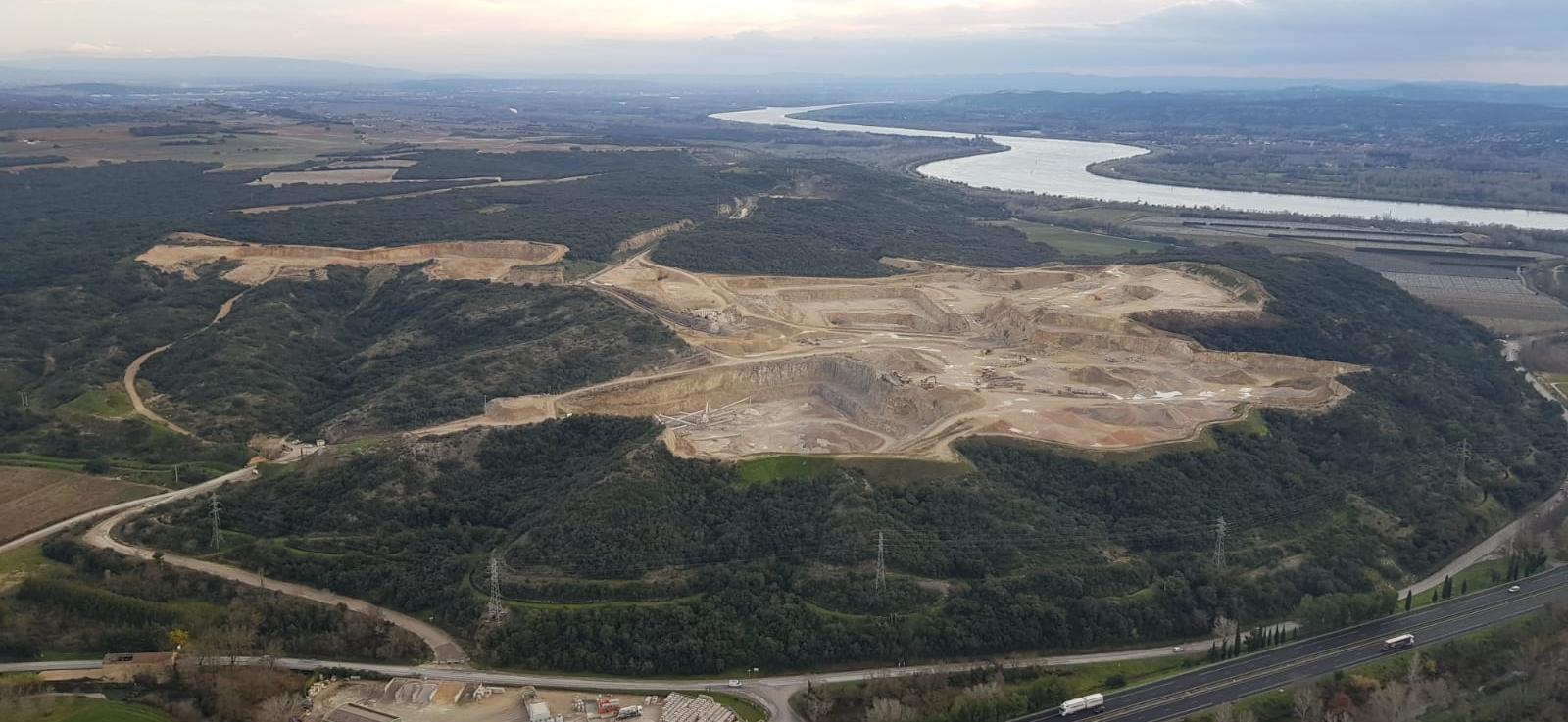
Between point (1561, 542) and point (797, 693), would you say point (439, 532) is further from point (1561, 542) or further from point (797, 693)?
point (1561, 542)

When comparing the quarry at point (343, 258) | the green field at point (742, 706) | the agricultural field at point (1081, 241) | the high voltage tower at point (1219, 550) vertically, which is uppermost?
the quarry at point (343, 258)

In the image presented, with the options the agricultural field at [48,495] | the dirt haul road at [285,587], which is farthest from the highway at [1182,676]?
the agricultural field at [48,495]

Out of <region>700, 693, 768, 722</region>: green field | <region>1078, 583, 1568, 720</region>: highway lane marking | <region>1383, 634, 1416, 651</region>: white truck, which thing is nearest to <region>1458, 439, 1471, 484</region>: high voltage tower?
<region>1078, 583, 1568, 720</region>: highway lane marking

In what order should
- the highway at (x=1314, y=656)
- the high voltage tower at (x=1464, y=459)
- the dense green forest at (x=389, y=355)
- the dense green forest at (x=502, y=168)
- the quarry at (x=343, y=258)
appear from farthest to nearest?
the dense green forest at (x=502, y=168)
the quarry at (x=343, y=258)
the dense green forest at (x=389, y=355)
the high voltage tower at (x=1464, y=459)
the highway at (x=1314, y=656)

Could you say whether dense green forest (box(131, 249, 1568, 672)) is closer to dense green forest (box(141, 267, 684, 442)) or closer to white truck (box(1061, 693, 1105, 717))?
white truck (box(1061, 693, 1105, 717))

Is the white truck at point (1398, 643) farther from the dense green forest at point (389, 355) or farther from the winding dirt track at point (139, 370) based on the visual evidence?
the winding dirt track at point (139, 370)

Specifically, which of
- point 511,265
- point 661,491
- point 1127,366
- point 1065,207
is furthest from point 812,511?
point 1065,207
